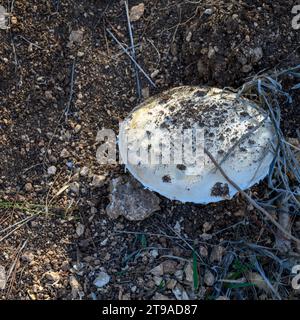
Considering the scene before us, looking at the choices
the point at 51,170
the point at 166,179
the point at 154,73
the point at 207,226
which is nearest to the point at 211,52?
the point at 154,73

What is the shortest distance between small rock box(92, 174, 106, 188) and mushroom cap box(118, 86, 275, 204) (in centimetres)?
17

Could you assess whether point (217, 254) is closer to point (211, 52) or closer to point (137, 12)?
point (211, 52)

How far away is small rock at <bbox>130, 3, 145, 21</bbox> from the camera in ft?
6.61

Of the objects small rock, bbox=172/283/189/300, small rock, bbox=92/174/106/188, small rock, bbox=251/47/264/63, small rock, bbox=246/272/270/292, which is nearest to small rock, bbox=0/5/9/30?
small rock, bbox=92/174/106/188

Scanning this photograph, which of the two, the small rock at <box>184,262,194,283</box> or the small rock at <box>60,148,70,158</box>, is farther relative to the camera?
the small rock at <box>60,148,70,158</box>

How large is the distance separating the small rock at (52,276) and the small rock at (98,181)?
0.33 metres

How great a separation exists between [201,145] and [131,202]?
33 cm

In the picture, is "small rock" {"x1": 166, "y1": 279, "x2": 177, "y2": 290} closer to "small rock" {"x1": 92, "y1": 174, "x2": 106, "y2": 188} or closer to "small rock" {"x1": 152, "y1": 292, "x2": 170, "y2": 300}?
"small rock" {"x1": 152, "y1": 292, "x2": 170, "y2": 300}

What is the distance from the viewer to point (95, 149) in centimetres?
189

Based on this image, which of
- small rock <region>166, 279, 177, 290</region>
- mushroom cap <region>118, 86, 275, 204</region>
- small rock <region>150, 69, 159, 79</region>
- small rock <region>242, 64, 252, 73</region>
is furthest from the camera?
small rock <region>150, 69, 159, 79</region>

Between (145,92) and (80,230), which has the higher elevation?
(145,92)

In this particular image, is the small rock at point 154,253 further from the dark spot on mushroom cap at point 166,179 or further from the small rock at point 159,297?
the dark spot on mushroom cap at point 166,179
